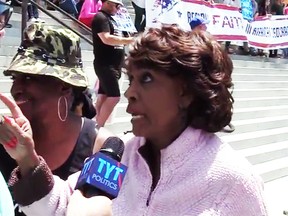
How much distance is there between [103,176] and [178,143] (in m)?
0.24

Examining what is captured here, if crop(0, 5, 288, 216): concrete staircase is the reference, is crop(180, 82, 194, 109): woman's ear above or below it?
above

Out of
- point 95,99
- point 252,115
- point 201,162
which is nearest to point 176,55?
point 201,162

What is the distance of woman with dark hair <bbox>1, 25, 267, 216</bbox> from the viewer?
163cm

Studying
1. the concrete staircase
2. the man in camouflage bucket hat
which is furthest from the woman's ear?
the concrete staircase

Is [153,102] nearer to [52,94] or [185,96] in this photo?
[185,96]

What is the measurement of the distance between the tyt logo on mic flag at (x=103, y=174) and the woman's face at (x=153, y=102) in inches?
4.4

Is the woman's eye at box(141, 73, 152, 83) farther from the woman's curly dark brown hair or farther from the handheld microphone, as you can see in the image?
the handheld microphone

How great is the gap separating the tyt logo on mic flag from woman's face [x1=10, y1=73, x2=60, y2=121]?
0.62 m

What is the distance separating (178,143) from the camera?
66.8 inches

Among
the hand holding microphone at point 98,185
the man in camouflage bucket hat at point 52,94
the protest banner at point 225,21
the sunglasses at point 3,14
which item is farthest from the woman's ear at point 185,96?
the protest banner at point 225,21

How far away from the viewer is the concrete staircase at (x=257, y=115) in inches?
295

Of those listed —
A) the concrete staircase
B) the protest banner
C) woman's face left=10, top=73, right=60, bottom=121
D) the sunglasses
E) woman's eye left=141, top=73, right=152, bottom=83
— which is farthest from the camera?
the protest banner

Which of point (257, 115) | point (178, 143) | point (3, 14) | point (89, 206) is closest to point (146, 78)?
point (178, 143)

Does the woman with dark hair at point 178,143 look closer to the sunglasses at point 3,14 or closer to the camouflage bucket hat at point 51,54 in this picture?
the camouflage bucket hat at point 51,54
